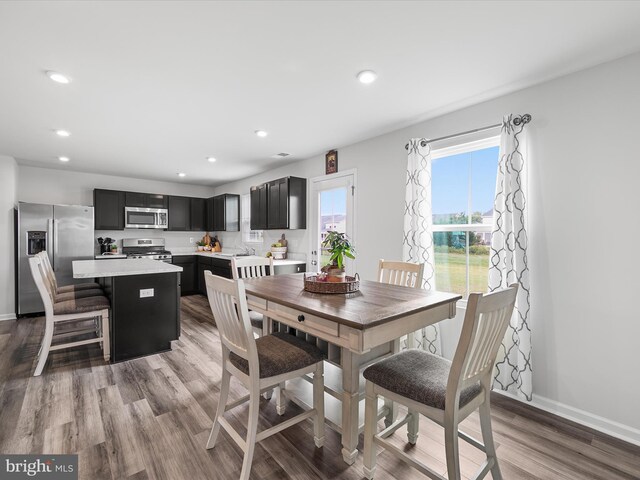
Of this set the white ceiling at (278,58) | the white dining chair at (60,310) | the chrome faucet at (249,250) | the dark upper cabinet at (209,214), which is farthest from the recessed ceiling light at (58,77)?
the dark upper cabinet at (209,214)

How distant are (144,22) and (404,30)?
4.82ft

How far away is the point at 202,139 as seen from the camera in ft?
12.0

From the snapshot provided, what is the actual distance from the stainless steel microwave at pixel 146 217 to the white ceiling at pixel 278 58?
2497mm

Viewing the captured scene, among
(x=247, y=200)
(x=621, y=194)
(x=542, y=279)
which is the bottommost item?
(x=542, y=279)

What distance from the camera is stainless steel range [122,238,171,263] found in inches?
231

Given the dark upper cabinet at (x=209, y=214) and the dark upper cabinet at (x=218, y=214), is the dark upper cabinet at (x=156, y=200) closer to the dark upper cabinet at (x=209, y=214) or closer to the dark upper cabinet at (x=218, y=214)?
the dark upper cabinet at (x=209, y=214)

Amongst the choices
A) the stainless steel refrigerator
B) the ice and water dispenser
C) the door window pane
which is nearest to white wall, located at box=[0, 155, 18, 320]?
the stainless steel refrigerator

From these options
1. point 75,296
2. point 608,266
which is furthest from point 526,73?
point 75,296

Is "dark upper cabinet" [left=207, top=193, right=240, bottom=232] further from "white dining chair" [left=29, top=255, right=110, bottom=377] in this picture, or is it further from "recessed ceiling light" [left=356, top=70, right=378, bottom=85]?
"recessed ceiling light" [left=356, top=70, right=378, bottom=85]

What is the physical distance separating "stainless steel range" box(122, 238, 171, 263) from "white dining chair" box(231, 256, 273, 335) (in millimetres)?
3587

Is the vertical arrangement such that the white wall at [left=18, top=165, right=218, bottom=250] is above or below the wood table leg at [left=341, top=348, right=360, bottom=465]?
above

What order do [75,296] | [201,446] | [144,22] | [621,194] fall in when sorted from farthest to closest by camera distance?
[75,296] → [621,194] → [201,446] → [144,22]

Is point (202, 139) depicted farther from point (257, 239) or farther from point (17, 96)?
point (257, 239)

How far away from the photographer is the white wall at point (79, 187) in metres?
5.08
